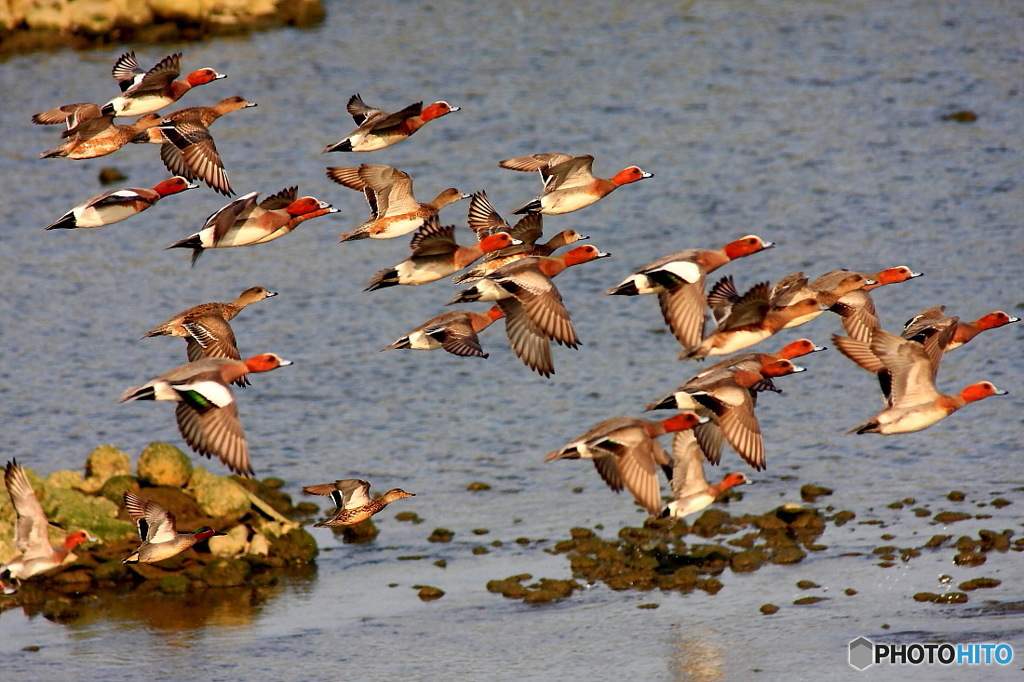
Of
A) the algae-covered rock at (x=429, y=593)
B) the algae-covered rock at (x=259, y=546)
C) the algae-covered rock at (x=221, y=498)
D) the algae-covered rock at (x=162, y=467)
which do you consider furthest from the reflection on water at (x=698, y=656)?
the algae-covered rock at (x=162, y=467)

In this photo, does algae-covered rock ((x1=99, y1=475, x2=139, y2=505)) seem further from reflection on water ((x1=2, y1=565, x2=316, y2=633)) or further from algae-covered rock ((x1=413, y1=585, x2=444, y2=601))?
algae-covered rock ((x1=413, y1=585, x2=444, y2=601))

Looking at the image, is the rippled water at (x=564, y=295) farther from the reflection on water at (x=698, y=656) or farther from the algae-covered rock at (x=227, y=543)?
the algae-covered rock at (x=227, y=543)

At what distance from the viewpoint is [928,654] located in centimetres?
2902

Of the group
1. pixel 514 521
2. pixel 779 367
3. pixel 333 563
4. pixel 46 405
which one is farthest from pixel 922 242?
pixel 779 367

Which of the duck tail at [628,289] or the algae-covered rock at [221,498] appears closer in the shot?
the duck tail at [628,289]

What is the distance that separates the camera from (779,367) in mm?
19797

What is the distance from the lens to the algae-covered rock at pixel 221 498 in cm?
3212

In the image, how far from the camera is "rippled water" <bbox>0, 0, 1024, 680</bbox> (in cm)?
3098

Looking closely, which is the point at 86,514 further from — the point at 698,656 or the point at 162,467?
the point at 698,656

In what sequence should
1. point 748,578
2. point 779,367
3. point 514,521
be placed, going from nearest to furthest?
point 779,367
point 748,578
point 514,521

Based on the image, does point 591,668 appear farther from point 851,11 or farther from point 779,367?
point 851,11

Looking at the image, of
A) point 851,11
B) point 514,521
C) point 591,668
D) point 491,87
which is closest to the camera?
point 591,668

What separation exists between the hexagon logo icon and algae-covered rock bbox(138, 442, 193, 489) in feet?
42.4

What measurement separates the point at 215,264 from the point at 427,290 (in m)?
Result: 5.90
